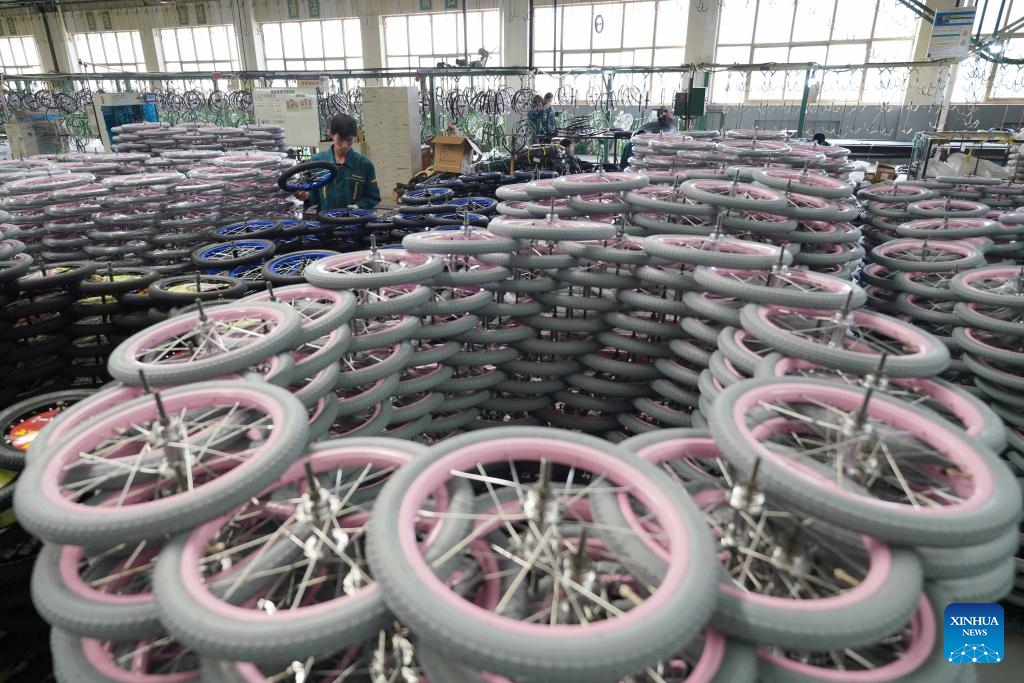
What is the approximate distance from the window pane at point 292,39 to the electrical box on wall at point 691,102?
53.2 ft

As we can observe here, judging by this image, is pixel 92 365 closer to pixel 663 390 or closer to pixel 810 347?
pixel 663 390

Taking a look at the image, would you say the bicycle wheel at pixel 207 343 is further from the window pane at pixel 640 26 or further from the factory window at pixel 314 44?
the factory window at pixel 314 44

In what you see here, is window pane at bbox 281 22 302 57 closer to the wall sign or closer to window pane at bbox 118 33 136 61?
window pane at bbox 118 33 136 61

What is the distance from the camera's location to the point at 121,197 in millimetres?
5453

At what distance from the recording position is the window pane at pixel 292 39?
2022 cm

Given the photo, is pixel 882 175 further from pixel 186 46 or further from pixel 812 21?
pixel 186 46

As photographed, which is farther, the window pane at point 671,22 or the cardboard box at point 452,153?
the window pane at point 671,22

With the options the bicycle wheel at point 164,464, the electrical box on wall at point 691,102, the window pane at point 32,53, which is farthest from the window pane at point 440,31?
the bicycle wheel at point 164,464

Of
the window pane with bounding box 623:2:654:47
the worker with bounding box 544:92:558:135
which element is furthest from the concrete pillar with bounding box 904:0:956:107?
the worker with bounding box 544:92:558:135

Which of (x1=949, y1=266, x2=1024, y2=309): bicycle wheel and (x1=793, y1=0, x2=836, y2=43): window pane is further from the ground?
(x1=793, y1=0, x2=836, y2=43): window pane

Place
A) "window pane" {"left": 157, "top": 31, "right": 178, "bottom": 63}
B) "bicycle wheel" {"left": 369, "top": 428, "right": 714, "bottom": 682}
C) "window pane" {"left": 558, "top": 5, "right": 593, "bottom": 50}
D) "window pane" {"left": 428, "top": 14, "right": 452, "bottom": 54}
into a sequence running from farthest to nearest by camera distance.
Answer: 1. "window pane" {"left": 157, "top": 31, "right": 178, "bottom": 63}
2. "window pane" {"left": 428, "top": 14, "right": 452, "bottom": 54}
3. "window pane" {"left": 558, "top": 5, "right": 593, "bottom": 50}
4. "bicycle wheel" {"left": 369, "top": 428, "right": 714, "bottom": 682}

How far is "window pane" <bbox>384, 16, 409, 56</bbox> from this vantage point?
1923 cm

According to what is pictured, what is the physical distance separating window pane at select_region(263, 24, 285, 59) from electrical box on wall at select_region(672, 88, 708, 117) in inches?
666

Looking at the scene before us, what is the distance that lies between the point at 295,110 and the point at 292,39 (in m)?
12.8
